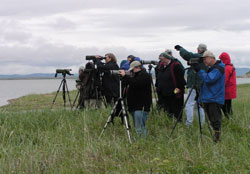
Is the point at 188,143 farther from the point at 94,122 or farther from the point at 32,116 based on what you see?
the point at 32,116

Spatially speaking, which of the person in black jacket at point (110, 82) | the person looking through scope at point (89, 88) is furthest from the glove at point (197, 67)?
the person looking through scope at point (89, 88)

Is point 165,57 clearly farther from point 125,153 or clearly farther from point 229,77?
point 125,153

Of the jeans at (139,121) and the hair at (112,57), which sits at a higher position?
the hair at (112,57)

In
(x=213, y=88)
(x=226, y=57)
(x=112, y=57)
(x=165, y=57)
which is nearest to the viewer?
(x=213, y=88)

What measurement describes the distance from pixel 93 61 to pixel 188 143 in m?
3.14

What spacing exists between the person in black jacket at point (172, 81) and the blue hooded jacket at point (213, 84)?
108cm

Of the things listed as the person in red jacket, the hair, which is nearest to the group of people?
the person in red jacket

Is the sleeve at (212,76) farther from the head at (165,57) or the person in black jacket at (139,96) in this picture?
the head at (165,57)

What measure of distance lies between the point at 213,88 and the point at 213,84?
7cm

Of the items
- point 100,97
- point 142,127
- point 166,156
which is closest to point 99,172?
point 166,156

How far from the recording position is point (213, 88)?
5.45m

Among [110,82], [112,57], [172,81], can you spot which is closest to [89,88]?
[110,82]

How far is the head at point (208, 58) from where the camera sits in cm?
527

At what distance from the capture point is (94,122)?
6848 millimetres
